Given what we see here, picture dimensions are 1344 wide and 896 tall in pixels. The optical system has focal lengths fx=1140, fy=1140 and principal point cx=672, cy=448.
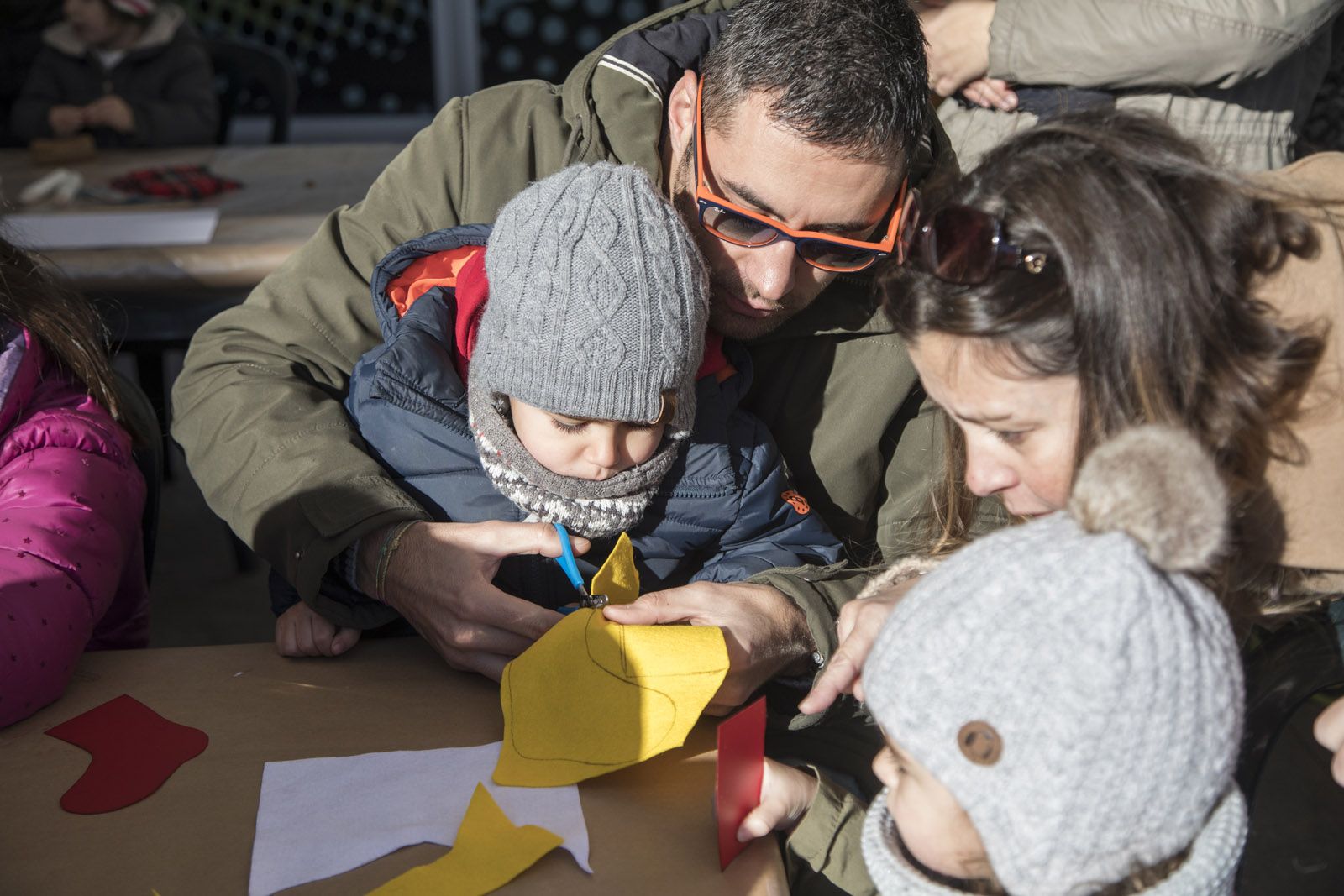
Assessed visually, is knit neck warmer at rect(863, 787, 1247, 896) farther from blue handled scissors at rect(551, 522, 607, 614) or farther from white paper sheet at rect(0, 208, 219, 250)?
white paper sheet at rect(0, 208, 219, 250)

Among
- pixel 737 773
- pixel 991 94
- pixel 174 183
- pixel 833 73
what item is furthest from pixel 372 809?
pixel 174 183

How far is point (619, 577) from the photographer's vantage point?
4.50 ft

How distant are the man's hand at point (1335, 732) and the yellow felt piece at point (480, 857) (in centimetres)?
80

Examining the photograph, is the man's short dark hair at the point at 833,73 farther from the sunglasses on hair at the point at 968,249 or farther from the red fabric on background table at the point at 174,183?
the red fabric on background table at the point at 174,183

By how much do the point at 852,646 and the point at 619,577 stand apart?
11.3 inches

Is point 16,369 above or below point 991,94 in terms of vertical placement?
below

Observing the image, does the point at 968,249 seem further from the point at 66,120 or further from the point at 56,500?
the point at 66,120

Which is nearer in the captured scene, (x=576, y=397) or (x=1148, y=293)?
(x=1148, y=293)

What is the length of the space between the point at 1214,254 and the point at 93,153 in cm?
371

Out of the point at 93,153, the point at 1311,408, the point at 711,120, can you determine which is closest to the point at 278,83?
the point at 93,153

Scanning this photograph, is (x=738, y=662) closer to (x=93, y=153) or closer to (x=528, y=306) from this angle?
(x=528, y=306)

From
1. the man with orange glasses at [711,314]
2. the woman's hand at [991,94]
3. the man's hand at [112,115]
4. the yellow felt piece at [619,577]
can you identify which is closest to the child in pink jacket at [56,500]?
the man with orange glasses at [711,314]

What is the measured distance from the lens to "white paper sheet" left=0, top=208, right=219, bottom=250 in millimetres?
2654

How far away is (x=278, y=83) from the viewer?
4.49 metres
